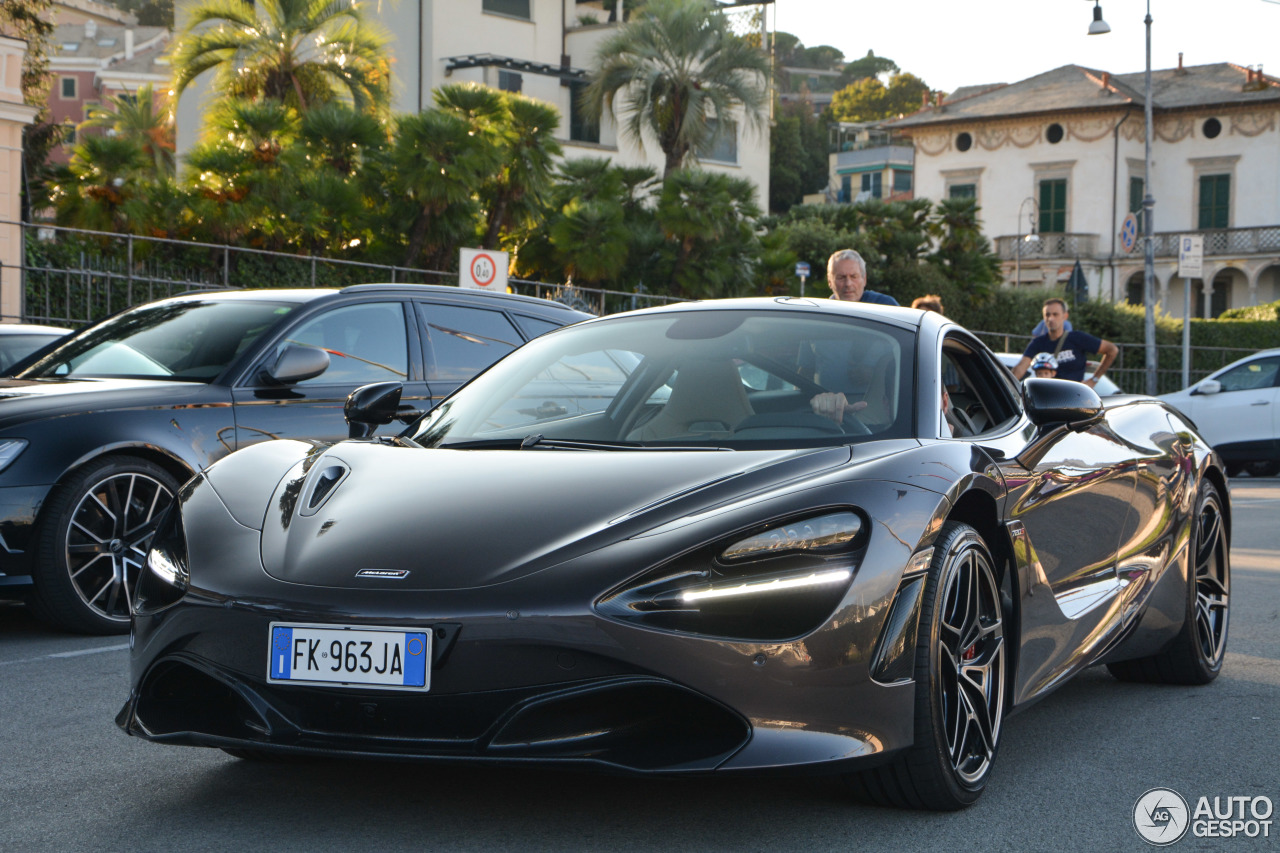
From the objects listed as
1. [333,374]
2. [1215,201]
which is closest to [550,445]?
[333,374]

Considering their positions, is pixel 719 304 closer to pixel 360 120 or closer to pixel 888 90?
pixel 360 120

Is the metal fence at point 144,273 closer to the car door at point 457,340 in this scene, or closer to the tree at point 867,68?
the car door at point 457,340

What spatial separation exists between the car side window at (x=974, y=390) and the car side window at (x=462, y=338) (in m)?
3.68

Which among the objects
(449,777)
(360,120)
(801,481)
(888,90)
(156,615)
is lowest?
(449,777)

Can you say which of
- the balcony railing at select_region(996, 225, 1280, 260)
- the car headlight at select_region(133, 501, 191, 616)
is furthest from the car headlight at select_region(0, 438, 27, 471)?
the balcony railing at select_region(996, 225, 1280, 260)

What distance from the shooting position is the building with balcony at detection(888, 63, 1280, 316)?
5831 cm

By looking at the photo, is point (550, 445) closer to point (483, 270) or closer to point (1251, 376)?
point (483, 270)

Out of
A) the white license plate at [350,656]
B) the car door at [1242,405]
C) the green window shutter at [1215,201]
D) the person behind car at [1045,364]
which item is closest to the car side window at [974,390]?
the white license plate at [350,656]

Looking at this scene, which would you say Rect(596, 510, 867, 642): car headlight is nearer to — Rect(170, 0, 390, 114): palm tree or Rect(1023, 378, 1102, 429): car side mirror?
Rect(1023, 378, 1102, 429): car side mirror

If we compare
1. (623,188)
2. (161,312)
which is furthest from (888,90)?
(161,312)

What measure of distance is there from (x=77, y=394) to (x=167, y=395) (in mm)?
403

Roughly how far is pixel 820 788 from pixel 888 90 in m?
105

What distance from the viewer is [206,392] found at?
7035 millimetres

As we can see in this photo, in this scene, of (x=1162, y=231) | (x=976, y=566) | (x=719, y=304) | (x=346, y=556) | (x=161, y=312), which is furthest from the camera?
(x=1162, y=231)
